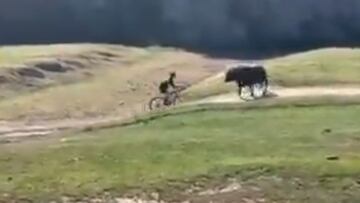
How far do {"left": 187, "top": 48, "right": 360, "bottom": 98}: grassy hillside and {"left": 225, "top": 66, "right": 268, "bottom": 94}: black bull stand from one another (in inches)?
93.6

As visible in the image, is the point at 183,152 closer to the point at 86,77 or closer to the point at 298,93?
the point at 298,93

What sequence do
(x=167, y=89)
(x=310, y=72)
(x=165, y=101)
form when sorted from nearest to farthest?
(x=165, y=101), (x=167, y=89), (x=310, y=72)

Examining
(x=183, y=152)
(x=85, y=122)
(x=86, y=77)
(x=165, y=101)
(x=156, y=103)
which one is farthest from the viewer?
(x=86, y=77)

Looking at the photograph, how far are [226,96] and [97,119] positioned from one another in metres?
3.52

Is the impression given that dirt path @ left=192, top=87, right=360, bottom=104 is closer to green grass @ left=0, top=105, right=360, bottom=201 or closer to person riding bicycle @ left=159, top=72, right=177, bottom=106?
person riding bicycle @ left=159, top=72, right=177, bottom=106

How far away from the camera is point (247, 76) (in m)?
30.0

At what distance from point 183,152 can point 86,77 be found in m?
19.9

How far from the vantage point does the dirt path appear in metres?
29.4

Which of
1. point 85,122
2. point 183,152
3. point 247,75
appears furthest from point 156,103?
point 183,152

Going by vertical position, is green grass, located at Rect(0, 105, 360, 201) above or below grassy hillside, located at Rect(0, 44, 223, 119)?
below

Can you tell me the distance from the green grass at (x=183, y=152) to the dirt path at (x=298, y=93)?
155 inches

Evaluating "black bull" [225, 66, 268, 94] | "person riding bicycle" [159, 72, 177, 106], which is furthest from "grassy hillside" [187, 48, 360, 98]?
"black bull" [225, 66, 268, 94]

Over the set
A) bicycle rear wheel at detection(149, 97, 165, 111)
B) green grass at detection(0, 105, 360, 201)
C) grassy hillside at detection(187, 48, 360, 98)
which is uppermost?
grassy hillside at detection(187, 48, 360, 98)

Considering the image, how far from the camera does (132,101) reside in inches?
1391
